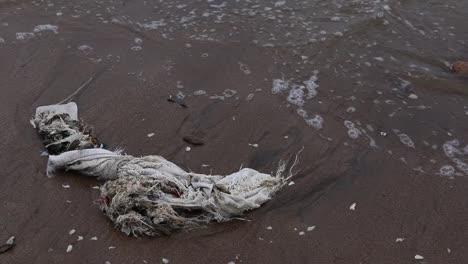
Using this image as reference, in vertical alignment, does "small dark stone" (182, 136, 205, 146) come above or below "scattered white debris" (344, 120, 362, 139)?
above

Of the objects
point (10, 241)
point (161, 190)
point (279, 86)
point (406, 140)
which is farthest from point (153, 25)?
point (10, 241)

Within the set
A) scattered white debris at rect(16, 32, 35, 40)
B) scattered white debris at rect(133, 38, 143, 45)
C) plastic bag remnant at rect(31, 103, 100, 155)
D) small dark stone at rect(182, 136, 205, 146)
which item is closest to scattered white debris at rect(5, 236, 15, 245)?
→ plastic bag remnant at rect(31, 103, 100, 155)

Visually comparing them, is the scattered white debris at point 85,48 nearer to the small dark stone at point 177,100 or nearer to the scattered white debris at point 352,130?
the small dark stone at point 177,100

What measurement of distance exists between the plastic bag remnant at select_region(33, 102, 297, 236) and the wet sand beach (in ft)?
0.29

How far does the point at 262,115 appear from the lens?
4.69 m

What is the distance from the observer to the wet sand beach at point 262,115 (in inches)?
135

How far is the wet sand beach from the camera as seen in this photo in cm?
344

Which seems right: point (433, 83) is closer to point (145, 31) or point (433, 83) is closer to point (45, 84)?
point (145, 31)

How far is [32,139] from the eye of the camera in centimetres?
430

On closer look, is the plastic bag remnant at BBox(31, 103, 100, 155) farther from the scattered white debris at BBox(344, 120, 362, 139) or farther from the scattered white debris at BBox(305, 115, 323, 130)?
the scattered white debris at BBox(344, 120, 362, 139)

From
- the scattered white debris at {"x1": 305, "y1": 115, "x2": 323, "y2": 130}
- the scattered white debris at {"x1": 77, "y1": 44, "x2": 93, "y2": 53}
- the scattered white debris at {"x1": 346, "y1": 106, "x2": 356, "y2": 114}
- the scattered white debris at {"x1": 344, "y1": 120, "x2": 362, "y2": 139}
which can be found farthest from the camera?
the scattered white debris at {"x1": 77, "y1": 44, "x2": 93, "y2": 53}

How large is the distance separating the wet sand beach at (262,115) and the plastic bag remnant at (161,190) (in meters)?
0.09

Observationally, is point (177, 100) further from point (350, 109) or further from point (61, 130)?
point (350, 109)

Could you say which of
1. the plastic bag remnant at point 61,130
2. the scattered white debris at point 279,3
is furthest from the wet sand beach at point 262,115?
the plastic bag remnant at point 61,130
